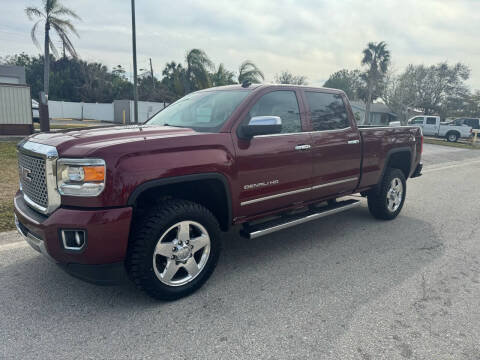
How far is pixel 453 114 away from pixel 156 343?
65552 millimetres

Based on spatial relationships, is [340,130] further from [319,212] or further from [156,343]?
[156,343]

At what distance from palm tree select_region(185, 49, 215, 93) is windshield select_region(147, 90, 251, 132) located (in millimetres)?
17883

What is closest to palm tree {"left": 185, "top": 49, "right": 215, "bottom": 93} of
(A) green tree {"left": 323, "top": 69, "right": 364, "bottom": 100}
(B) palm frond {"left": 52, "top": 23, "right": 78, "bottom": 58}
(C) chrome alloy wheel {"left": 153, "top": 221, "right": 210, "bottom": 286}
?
(B) palm frond {"left": 52, "top": 23, "right": 78, "bottom": 58}

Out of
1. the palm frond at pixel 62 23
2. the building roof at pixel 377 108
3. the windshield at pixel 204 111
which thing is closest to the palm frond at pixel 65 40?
the palm frond at pixel 62 23

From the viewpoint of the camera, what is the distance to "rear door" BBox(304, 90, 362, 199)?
13.9 feet

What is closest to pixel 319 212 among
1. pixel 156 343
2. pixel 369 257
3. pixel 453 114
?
pixel 369 257

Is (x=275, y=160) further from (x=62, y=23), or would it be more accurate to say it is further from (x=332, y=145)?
(x=62, y=23)

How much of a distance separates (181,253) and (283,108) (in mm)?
1979

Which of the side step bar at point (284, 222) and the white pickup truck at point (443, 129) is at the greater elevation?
the white pickup truck at point (443, 129)

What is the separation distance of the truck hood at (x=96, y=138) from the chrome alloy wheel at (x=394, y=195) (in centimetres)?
357

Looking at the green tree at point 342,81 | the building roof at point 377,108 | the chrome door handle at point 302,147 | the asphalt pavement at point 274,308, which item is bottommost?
the asphalt pavement at point 274,308

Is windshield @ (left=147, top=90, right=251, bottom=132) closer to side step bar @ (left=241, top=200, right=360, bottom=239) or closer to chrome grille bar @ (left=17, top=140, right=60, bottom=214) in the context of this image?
side step bar @ (left=241, top=200, right=360, bottom=239)

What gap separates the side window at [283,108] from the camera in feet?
12.4

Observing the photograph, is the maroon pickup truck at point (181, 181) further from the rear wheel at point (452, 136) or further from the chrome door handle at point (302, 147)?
the rear wheel at point (452, 136)
